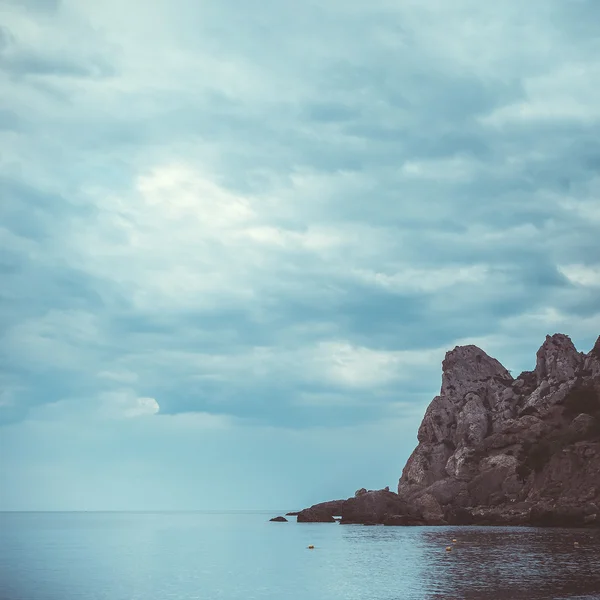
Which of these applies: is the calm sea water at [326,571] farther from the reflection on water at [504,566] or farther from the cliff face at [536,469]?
the cliff face at [536,469]

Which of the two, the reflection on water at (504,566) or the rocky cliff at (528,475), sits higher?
the rocky cliff at (528,475)

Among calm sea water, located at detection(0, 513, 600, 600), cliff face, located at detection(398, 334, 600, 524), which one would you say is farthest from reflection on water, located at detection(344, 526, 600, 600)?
cliff face, located at detection(398, 334, 600, 524)

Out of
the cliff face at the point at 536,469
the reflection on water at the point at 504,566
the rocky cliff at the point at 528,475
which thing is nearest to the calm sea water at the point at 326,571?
the reflection on water at the point at 504,566

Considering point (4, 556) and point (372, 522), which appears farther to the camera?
point (372, 522)

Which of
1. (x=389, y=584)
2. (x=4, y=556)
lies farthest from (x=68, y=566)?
(x=389, y=584)

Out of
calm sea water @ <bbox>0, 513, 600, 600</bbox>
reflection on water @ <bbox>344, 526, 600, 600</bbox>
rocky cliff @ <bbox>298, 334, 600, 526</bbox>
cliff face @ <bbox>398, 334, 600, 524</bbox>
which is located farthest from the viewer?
rocky cliff @ <bbox>298, 334, 600, 526</bbox>

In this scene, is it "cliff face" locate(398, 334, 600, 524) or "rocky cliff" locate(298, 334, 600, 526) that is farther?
"rocky cliff" locate(298, 334, 600, 526)

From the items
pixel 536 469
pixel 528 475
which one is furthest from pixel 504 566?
pixel 528 475

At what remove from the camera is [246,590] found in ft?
219

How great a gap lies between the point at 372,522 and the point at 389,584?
137m

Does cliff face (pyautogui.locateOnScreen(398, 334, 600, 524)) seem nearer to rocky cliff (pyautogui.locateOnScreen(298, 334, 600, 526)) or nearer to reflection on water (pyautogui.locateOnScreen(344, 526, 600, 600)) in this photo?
rocky cliff (pyautogui.locateOnScreen(298, 334, 600, 526))

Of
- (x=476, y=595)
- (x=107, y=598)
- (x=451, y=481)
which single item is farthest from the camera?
(x=451, y=481)

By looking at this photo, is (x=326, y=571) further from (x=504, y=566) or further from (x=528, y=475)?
(x=528, y=475)

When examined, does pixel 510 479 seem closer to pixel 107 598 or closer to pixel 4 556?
pixel 4 556
